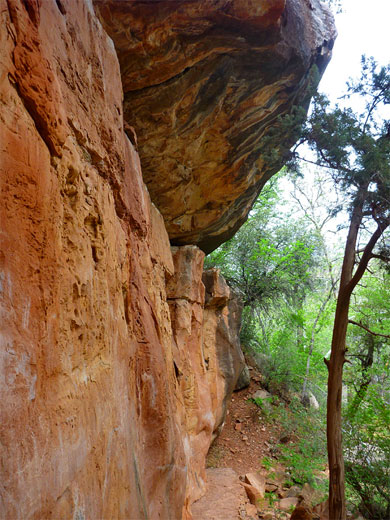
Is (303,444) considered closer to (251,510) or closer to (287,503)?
(287,503)

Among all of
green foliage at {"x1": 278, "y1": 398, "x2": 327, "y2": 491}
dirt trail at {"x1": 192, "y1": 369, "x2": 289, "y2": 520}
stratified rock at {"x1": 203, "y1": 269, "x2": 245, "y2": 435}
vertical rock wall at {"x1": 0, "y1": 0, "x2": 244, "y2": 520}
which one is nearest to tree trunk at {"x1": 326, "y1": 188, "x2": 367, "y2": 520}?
dirt trail at {"x1": 192, "y1": 369, "x2": 289, "y2": 520}

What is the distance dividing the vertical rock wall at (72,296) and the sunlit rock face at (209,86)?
3.66 feet

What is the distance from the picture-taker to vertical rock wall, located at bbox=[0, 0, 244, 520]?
72.9 inches

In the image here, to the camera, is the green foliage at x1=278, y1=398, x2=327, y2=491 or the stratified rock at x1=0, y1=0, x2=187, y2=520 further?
the green foliage at x1=278, y1=398, x2=327, y2=491

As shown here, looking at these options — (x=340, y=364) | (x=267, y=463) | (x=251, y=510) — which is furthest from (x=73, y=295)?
(x=267, y=463)

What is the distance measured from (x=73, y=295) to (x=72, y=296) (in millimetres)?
24

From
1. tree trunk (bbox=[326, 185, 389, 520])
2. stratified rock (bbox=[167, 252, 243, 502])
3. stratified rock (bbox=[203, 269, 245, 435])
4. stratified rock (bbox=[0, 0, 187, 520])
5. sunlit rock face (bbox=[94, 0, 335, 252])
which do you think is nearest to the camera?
stratified rock (bbox=[0, 0, 187, 520])

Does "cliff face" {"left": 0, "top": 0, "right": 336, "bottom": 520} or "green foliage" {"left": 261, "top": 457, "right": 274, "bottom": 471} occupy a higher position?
"cliff face" {"left": 0, "top": 0, "right": 336, "bottom": 520}

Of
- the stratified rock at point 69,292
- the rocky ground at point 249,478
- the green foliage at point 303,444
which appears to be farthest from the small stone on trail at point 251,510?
the stratified rock at point 69,292

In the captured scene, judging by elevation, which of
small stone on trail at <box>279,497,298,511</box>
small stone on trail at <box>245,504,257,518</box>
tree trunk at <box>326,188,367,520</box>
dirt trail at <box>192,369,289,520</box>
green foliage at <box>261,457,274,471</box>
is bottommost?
small stone on trail at <box>279,497,298,511</box>

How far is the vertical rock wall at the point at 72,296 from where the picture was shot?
1.85 metres

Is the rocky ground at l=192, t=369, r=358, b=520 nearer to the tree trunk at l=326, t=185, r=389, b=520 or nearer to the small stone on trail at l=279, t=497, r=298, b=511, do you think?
the small stone on trail at l=279, t=497, r=298, b=511

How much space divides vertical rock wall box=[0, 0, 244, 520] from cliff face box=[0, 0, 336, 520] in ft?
0.03

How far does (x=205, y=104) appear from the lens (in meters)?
6.05
